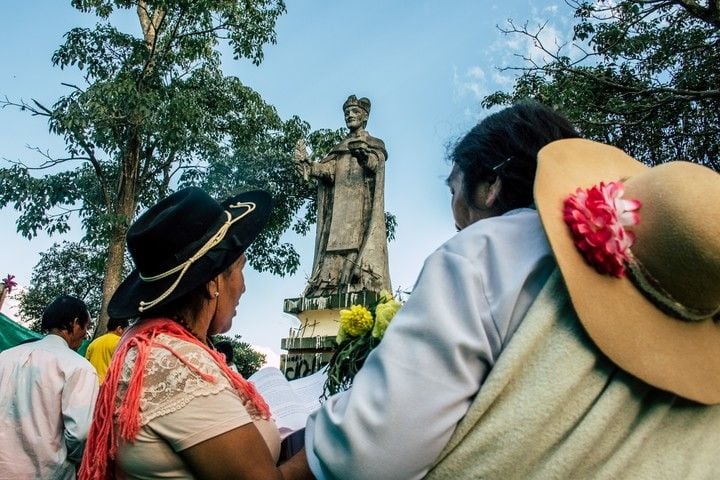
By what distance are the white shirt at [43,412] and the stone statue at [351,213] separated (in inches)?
195

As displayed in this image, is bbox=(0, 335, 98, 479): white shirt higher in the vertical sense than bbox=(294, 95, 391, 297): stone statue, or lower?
lower

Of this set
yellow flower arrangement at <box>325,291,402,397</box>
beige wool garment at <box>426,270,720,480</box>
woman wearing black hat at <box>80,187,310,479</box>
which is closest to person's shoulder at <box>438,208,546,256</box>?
beige wool garment at <box>426,270,720,480</box>

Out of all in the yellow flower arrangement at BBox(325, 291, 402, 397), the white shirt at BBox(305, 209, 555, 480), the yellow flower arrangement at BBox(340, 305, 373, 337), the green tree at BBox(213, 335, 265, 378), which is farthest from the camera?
the green tree at BBox(213, 335, 265, 378)

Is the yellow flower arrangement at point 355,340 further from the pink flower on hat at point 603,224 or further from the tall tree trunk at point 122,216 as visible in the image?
the tall tree trunk at point 122,216

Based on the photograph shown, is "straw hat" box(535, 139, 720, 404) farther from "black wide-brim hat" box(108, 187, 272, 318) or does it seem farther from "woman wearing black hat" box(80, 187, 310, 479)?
"black wide-brim hat" box(108, 187, 272, 318)

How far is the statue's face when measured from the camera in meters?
8.59

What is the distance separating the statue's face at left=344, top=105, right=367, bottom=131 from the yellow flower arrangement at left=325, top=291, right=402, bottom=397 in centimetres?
663

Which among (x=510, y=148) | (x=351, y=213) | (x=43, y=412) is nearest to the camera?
(x=510, y=148)

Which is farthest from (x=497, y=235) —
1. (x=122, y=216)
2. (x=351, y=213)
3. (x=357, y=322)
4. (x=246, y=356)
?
(x=246, y=356)

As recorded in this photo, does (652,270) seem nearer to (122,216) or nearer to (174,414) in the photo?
(174,414)

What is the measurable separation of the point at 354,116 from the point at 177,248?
→ 23.8 feet

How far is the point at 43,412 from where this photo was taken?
124 inches

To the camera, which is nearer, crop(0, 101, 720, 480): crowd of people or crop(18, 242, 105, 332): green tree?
crop(0, 101, 720, 480): crowd of people

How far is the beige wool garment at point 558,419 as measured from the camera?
38.9 inches
